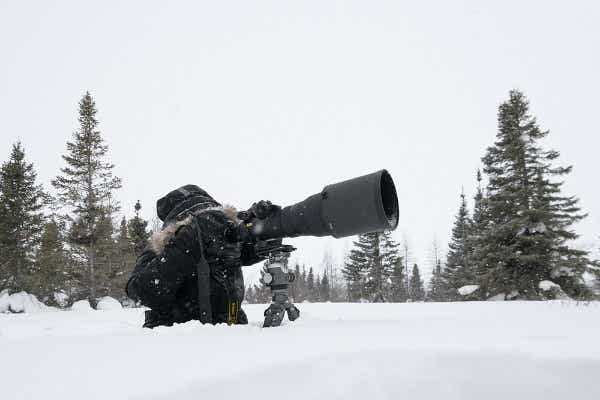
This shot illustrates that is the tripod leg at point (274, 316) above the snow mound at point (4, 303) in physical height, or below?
above

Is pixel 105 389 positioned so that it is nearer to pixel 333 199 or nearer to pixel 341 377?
pixel 341 377

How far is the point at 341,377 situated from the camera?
1187 mm

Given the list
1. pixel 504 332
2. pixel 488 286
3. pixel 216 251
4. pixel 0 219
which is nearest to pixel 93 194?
pixel 0 219

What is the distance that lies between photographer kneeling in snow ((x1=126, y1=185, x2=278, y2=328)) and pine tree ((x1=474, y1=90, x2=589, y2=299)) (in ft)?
45.3

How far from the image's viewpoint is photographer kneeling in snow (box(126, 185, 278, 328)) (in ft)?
7.71

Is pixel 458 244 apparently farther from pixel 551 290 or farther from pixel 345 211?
pixel 345 211

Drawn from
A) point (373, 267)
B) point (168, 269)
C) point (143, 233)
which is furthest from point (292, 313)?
point (373, 267)

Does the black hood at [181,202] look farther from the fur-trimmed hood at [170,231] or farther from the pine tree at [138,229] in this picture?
the pine tree at [138,229]

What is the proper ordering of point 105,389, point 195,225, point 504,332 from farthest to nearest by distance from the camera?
1. point 195,225
2. point 504,332
3. point 105,389

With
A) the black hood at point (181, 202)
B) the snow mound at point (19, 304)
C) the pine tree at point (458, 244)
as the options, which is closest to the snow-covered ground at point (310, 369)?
the black hood at point (181, 202)

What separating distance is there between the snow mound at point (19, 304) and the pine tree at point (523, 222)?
19.2 meters

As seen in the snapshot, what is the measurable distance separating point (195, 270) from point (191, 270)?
4 cm

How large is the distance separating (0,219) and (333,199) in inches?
901

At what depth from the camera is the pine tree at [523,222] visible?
47.8 ft
